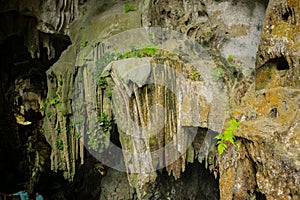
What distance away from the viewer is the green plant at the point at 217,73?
5.10m

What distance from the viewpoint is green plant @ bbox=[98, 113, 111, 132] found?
618 cm

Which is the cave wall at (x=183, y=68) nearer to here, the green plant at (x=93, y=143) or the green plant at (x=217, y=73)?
the green plant at (x=217, y=73)

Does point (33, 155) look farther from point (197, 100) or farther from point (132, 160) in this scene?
point (197, 100)

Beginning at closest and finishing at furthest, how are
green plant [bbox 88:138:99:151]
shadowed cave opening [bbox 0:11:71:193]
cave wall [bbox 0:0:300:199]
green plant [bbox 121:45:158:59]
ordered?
cave wall [bbox 0:0:300:199]
green plant [bbox 121:45:158:59]
green plant [bbox 88:138:99:151]
shadowed cave opening [bbox 0:11:71:193]

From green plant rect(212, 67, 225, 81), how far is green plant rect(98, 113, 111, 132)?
2.34 m

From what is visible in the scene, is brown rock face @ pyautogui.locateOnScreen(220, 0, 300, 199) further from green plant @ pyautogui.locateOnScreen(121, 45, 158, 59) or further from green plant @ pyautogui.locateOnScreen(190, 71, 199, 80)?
green plant @ pyautogui.locateOnScreen(121, 45, 158, 59)

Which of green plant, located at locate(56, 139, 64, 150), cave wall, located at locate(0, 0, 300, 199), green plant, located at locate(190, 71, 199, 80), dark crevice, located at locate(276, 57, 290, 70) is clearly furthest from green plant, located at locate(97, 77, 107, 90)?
dark crevice, located at locate(276, 57, 290, 70)

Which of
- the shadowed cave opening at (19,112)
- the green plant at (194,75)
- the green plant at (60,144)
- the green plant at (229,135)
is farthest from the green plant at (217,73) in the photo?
the shadowed cave opening at (19,112)

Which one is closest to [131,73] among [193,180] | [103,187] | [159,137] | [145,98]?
[145,98]

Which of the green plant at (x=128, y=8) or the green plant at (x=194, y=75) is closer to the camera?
the green plant at (x=194, y=75)

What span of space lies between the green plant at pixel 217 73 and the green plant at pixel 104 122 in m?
2.34

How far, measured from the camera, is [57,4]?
7012 mm

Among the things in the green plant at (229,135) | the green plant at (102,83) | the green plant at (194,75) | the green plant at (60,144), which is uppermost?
the green plant at (194,75)

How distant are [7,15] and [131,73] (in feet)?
13.9
